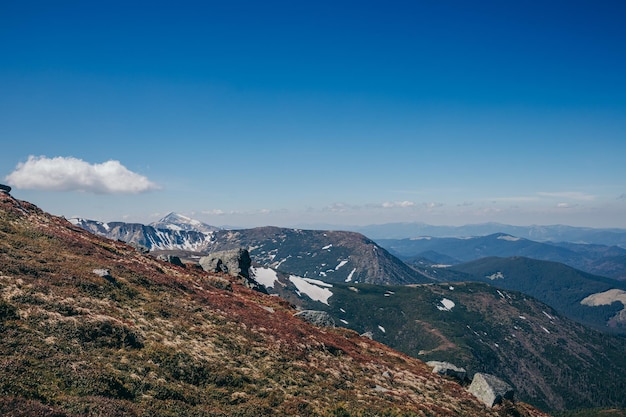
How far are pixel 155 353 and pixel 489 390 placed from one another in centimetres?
4109

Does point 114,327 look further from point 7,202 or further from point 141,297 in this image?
point 7,202

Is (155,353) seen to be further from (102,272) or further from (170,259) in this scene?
(170,259)

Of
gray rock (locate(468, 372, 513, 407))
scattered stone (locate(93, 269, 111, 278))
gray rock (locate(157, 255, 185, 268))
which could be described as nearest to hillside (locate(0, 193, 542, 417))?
scattered stone (locate(93, 269, 111, 278))

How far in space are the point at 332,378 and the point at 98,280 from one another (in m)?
26.9

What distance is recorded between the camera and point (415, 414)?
30.5m

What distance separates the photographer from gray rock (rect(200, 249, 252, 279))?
9119cm

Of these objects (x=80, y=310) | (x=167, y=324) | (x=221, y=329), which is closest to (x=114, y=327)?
(x=80, y=310)

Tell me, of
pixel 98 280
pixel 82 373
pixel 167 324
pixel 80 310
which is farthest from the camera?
pixel 98 280

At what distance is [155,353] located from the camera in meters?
29.0

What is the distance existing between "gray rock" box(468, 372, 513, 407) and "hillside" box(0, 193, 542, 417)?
148cm

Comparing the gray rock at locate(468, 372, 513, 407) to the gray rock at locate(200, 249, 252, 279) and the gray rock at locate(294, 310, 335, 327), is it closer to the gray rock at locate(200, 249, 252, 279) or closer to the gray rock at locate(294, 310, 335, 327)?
the gray rock at locate(294, 310, 335, 327)

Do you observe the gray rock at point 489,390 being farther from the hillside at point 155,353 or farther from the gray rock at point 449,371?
the gray rock at point 449,371

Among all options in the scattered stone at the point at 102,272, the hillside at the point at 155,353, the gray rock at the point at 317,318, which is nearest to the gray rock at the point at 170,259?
the hillside at the point at 155,353

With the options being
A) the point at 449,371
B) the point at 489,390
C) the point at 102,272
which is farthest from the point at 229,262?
the point at 489,390
